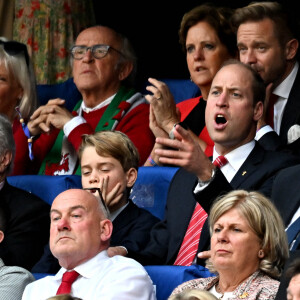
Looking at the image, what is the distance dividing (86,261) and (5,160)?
1114mm

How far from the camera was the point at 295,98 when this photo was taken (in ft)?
17.0

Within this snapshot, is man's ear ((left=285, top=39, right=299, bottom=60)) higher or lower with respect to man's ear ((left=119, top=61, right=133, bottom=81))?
higher

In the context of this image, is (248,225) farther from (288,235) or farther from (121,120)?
(121,120)

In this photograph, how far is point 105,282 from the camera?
13.5ft

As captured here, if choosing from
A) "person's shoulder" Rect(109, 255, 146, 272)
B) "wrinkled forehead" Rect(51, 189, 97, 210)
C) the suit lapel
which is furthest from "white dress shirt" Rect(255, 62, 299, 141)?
"person's shoulder" Rect(109, 255, 146, 272)

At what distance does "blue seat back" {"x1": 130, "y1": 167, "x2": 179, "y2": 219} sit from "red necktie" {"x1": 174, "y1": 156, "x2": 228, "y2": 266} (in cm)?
52

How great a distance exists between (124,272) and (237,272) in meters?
0.44

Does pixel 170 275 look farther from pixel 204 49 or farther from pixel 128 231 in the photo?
pixel 204 49

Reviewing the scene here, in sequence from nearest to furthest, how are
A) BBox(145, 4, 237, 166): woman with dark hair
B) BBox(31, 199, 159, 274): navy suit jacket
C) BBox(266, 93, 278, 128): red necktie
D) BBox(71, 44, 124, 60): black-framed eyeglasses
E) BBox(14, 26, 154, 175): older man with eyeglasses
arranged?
1. BBox(31, 199, 159, 274): navy suit jacket
2. BBox(266, 93, 278, 128): red necktie
3. BBox(145, 4, 237, 166): woman with dark hair
4. BBox(14, 26, 154, 175): older man with eyeglasses
5. BBox(71, 44, 124, 60): black-framed eyeglasses

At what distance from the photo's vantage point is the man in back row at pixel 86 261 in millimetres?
4102

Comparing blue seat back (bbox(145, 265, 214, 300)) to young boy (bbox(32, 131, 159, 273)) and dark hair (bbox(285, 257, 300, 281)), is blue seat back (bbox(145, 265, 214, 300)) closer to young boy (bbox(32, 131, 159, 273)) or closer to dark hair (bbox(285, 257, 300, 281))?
young boy (bbox(32, 131, 159, 273))

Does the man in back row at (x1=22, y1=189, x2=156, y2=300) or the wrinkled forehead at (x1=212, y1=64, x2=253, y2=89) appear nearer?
the man in back row at (x1=22, y1=189, x2=156, y2=300)

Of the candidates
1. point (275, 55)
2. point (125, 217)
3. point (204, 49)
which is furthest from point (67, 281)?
point (204, 49)

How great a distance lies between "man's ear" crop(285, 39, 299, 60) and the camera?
533 cm
